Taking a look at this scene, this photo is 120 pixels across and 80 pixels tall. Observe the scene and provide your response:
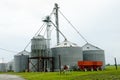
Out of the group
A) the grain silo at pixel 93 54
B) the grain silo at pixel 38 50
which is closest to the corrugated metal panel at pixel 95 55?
the grain silo at pixel 93 54

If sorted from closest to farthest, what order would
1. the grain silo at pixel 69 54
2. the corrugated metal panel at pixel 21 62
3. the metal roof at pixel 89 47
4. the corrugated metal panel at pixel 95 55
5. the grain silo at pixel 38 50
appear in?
the grain silo at pixel 69 54
the grain silo at pixel 38 50
the corrugated metal panel at pixel 95 55
the metal roof at pixel 89 47
the corrugated metal panel at pixel 21 62

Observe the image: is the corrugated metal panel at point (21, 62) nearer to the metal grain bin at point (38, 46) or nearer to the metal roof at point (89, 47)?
the metal grain bin at point (38, 46)

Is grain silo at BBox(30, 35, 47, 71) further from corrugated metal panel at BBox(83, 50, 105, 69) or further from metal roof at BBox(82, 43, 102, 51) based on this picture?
corrugated metal panel at BBox(83, 50, 105, 69)

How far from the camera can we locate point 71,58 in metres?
89.9

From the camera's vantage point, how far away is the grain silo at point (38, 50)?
308ft

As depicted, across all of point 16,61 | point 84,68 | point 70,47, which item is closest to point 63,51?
point 70,47

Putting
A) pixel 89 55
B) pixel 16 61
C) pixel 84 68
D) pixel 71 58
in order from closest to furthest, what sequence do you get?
pixel 84 68 < pixel 71 58 < pixel 89 55 < pixel 16 61

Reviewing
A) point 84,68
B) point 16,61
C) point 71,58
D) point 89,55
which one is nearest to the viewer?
point 84,68

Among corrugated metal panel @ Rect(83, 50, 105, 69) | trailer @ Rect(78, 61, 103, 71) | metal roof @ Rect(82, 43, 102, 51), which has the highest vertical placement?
metal roof @ Rect(82, 43, 102, 51)

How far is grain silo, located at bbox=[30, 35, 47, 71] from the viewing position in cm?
9391

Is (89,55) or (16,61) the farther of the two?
(16,61)

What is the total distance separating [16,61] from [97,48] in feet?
92.5

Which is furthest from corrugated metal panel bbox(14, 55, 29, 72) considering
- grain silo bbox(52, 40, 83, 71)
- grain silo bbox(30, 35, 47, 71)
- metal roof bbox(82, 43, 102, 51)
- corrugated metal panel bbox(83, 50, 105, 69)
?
corrugated metal panel bbox(83, 50, 105, 69)

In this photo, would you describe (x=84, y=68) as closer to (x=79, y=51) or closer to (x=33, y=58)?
(x=79, y=51)
